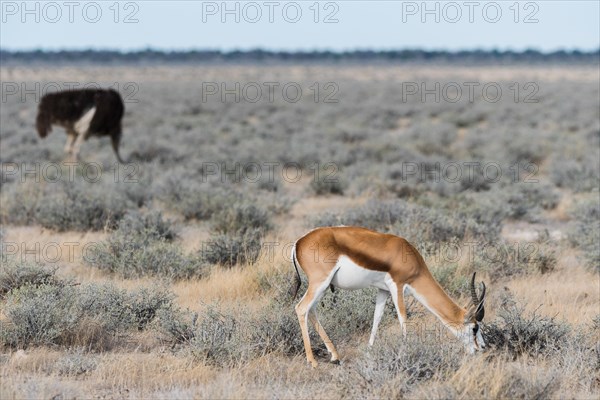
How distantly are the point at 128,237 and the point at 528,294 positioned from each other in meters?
4.42

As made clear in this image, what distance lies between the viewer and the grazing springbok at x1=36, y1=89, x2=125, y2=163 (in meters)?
17.5

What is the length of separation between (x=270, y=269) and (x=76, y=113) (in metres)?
10.8

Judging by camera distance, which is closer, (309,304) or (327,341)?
(309,304)

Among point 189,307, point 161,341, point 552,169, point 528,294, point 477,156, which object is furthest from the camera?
point 477,156

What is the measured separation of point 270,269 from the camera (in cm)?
807

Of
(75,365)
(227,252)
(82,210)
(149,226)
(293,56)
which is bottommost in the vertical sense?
(75,365)

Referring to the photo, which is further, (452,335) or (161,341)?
(161,341)

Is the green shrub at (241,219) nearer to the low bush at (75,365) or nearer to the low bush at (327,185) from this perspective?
the low bush at (327,185)

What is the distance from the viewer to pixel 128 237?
31.2 feet

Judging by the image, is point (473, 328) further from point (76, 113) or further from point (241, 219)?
point (76, 113)

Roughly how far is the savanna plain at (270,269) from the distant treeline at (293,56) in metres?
123

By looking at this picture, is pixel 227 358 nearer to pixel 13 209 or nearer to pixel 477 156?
pixel 13 209

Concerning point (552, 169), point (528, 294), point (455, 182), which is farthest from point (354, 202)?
point (528, 294)

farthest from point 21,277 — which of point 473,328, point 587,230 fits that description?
point 587,230
